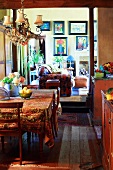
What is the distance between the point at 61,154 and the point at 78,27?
959 cm

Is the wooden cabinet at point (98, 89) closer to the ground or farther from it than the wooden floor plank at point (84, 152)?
farther from it

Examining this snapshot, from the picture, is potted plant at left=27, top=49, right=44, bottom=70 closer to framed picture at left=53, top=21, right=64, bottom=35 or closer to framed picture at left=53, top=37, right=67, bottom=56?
framed picture at left=53, top=37, right=67, bottom=56

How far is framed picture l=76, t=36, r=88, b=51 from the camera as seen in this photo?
1330 cm

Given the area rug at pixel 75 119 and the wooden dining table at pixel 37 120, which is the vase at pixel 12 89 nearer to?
the wooden dining table at pixel 37 120

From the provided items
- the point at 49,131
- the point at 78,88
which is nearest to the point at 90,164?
the point at 49,131

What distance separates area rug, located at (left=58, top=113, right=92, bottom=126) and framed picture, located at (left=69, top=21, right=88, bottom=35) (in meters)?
6.63

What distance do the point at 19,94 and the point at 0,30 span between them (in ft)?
10.1

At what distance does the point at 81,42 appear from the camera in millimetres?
13367

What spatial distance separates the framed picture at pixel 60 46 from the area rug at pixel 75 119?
21.5 feet

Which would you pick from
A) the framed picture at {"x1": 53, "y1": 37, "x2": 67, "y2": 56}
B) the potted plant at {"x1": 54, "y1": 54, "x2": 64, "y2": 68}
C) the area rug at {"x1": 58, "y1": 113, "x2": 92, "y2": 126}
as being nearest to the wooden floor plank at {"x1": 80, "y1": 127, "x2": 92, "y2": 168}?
the area rug at {"x1": 58, "y1": 113, "x2": 92, "y2": 126}

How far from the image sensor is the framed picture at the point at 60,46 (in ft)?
43.8

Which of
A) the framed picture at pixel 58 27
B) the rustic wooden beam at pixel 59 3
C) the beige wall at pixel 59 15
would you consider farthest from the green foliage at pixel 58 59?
the rustic wooden beam at pixel 59 3

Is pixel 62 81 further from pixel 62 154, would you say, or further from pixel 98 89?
pixel 62 154

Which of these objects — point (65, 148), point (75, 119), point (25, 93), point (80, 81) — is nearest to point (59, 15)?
point (80, 81)
